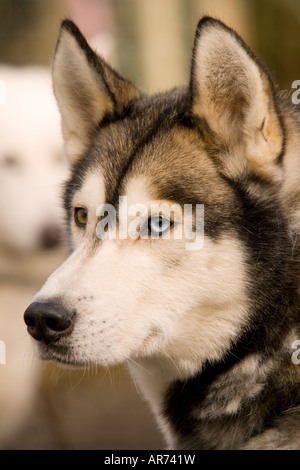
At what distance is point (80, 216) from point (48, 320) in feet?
1.96

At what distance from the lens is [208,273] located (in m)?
2.33

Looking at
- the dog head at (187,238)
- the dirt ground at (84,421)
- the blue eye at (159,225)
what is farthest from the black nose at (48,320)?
the dirt ground at (84,421)

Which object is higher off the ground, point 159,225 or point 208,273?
point 159,225

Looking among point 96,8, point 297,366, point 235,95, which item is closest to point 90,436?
point 297,366

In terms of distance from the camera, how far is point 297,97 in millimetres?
2947

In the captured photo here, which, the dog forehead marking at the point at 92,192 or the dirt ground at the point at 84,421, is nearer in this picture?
the dog forehead marking at the point at 92,192

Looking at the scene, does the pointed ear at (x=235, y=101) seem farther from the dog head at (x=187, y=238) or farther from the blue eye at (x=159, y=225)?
the blue eye at (x=159, y=225)

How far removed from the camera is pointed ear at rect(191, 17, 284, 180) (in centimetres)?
227

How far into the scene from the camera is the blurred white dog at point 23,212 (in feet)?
15.2

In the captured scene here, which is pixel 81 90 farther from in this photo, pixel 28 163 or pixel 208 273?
pixel 28 163

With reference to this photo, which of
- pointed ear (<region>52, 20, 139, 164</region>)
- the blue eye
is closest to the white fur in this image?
pointed ear (<region>52, 20, 139, 164</region>)

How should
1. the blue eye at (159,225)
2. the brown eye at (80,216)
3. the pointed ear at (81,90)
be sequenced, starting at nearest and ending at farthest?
the blue eye at (159,225) → the brown eye at (80,216) → the pointed ear at (81,90)

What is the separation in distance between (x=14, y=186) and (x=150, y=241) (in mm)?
2589

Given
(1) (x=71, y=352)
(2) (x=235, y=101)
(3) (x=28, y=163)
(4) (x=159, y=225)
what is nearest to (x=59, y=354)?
(1) (x=71, y=352)
